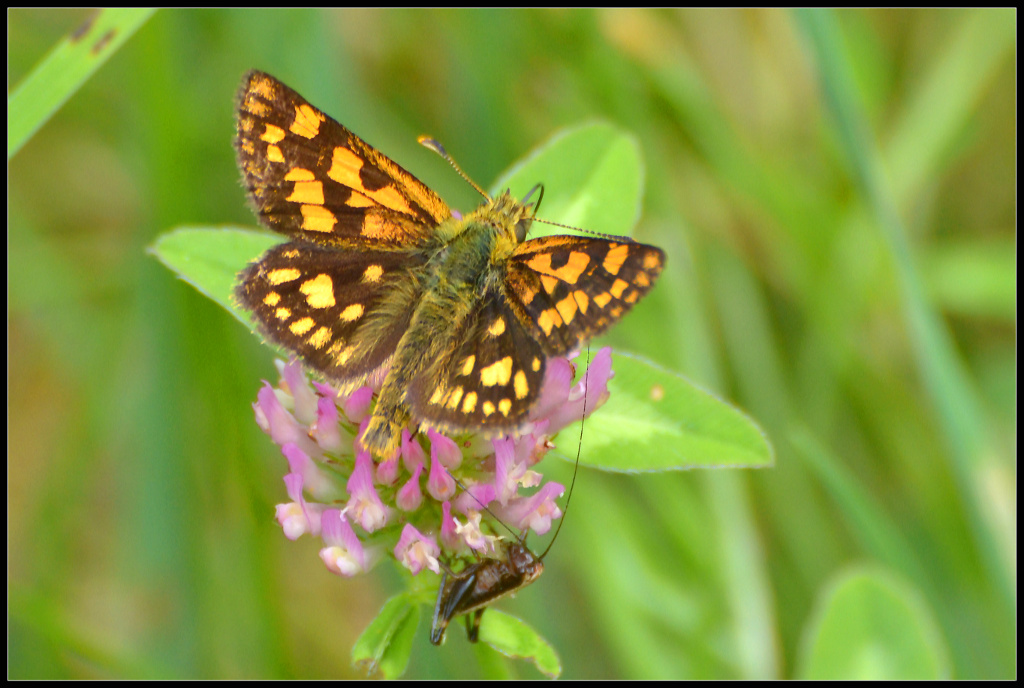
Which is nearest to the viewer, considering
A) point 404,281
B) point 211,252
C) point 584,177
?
point 404,281

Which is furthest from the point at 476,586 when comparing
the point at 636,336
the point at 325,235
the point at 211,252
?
the point at 636,336

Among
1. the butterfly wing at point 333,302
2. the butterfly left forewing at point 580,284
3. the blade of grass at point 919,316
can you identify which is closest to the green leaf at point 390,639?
the butterfly wing at point 333,302

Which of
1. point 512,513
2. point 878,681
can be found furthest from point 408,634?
point 878,681

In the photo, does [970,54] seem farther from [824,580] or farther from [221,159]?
[221,159]

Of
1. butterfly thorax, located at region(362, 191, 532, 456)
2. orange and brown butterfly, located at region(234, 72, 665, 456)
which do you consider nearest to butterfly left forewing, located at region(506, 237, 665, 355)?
orange and brown butterfly, located at region(234, 72, 665, 456)

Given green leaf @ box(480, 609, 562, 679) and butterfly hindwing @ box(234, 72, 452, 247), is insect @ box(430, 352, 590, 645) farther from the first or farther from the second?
butterfly hindwing @ box(234, 72, 452, 247)

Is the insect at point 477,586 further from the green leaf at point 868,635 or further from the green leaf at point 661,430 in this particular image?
the green leaf at point 868,635

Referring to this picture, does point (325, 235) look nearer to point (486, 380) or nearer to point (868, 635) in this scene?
→ point (486, 380)
